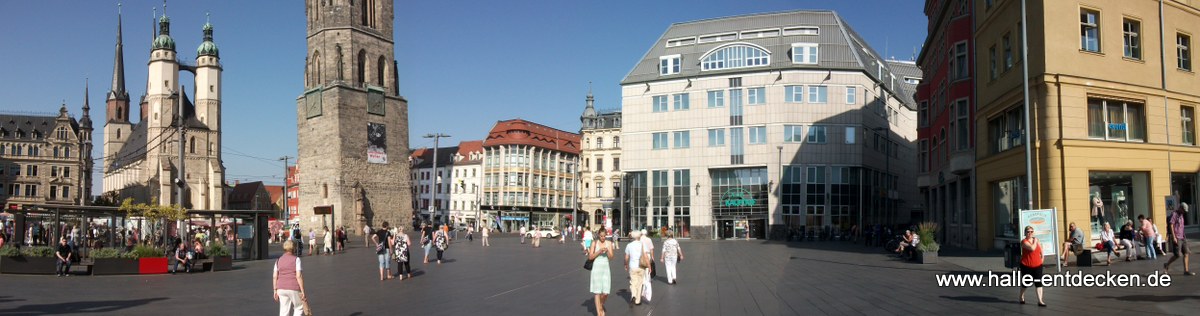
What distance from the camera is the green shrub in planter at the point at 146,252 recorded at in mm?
26125

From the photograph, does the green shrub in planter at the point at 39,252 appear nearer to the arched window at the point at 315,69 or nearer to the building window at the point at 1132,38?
the building window at the point at 1132,38

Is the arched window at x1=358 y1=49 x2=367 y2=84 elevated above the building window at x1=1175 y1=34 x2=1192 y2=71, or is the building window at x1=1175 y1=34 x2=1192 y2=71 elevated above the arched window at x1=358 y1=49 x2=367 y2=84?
the arched window at x1=358 y1=49 x2=367 y2=84

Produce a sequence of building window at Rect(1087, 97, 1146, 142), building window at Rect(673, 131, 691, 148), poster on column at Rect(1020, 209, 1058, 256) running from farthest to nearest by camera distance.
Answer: building window at Rect(673, 131, 691, 148), building window at Rect(1087, 97, 1146, 142), poster on column at Rect(1020, 209, 1058, 256)

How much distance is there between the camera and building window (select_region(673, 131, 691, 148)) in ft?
225

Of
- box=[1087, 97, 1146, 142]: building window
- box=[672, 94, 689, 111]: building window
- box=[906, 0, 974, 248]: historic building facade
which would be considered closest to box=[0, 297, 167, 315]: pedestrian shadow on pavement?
box=[1087, 97, 1146, 142]: building window

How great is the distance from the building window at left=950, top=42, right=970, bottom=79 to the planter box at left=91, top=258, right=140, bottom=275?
30350 millimetres

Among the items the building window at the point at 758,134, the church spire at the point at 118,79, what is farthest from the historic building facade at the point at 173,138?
the building window at the point at 758,134

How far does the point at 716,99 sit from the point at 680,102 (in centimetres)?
293

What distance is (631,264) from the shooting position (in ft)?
51.5

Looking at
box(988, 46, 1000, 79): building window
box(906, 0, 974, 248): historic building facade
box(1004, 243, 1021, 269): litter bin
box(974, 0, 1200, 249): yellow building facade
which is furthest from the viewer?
box(906, 0, 974, 248): historic building facade

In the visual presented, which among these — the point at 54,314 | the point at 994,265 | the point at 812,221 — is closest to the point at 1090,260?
the point at 994,265

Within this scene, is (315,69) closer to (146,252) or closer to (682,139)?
(682,139)

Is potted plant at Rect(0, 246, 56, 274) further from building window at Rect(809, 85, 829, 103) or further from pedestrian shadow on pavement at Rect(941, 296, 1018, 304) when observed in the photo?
building window at Rect(809, 85, 829, 103)

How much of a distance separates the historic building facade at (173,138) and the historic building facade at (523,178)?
130ft
